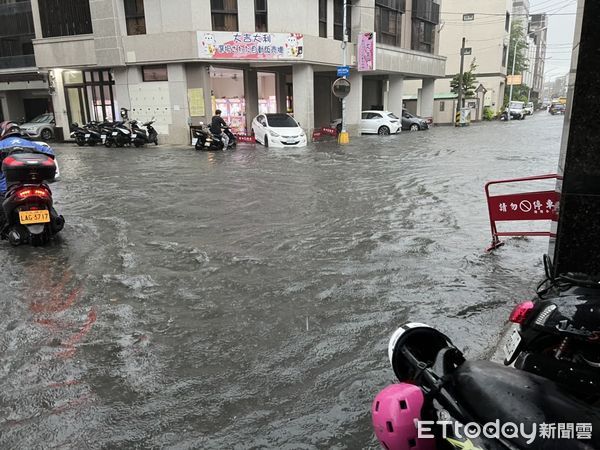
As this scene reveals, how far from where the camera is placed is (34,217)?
668 cm

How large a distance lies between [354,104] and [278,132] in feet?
33.0

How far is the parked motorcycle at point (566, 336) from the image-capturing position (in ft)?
6.95

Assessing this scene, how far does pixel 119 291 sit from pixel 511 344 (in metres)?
4.07

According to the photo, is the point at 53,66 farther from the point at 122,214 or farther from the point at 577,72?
the point at 577,72

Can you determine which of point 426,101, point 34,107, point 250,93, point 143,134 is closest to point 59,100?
point 143,134

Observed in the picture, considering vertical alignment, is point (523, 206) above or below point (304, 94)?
below

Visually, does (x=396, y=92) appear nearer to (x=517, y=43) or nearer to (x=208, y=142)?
(x=208, y=142)

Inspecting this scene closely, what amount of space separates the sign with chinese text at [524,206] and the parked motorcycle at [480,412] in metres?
4.27

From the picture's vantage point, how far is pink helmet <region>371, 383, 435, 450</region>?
1.97 m

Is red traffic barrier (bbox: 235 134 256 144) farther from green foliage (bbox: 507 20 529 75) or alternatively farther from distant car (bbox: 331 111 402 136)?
green foliage (bbox: 507 20 529 75)

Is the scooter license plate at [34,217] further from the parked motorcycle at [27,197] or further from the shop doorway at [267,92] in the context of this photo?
→ the shop doorway at [267,92]

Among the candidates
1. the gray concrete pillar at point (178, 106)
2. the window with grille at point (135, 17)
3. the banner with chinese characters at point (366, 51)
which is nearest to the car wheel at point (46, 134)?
the window with grille at point (135, 17)

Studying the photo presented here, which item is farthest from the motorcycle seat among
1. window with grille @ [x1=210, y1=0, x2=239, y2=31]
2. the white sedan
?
window with grille @ [x1=210, y1=0, x2=239, y2=31]

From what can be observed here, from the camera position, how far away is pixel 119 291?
17.4ft
